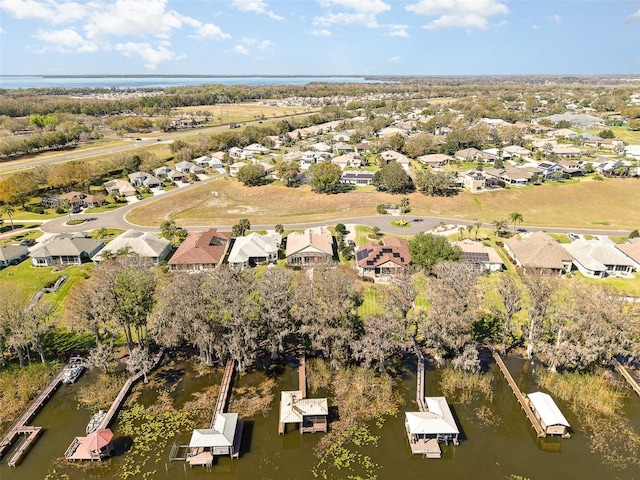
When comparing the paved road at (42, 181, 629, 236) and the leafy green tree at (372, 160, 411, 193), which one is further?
the leafy green tree at (372, 160, 411, 193)

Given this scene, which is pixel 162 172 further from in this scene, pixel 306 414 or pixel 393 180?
pixel 306 414

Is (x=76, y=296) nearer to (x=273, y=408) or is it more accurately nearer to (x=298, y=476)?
(x=273, y=408)

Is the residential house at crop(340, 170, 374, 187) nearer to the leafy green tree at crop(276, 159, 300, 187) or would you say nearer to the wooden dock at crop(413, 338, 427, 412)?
the leafy green tree at crop(276, 159, 300, 187)

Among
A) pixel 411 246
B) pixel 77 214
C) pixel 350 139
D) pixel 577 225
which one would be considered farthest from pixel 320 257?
pixel 350 139

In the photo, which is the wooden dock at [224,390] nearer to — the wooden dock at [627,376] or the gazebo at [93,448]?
the gazebo at [93,448]

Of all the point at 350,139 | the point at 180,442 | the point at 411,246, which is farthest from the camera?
the point at 350,139

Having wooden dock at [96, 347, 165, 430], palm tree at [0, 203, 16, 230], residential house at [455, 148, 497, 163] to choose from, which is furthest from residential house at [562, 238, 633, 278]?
palm tree at [0, 203, 16, 230]
